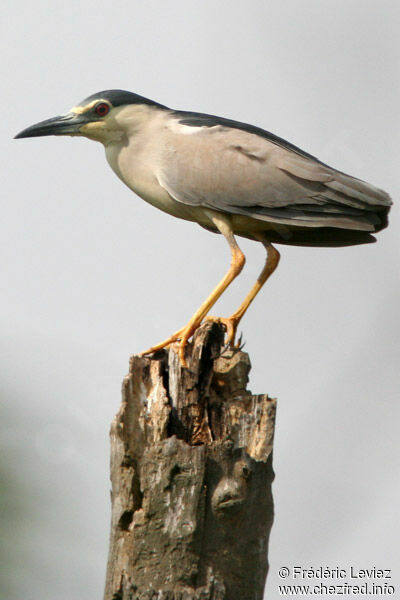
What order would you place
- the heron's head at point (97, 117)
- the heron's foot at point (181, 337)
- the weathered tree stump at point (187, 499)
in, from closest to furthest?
the weathered tree stump at point (187, 499)
the heron's foot at point (181, 337)
the heron's head at point (97, 117)

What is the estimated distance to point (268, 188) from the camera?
602cm

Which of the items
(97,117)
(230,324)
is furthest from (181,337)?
(97,117)

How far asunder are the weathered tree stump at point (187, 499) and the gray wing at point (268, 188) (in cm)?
181

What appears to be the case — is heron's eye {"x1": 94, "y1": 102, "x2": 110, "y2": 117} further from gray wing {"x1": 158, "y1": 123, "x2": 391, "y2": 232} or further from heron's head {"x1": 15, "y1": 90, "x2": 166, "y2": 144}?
gray wing {"x1": 158, "y1": 123, "x2": 391, "y2": 232}

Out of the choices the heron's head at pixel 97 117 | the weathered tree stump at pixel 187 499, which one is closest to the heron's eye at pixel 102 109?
Result: the heron's head at pixel 97 117

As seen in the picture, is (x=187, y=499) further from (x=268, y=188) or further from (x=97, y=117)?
(x=97, y=117)

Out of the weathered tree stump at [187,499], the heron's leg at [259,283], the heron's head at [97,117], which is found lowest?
the weathered tree stump at [187,499]

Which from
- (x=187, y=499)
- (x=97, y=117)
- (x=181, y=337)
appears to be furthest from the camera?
(x=97, y=117)

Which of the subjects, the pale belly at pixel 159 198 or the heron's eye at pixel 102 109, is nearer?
the pale belly at pixel 159 198

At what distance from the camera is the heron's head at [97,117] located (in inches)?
251

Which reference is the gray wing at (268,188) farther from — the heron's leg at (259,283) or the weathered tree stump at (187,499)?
the weathered tree stump at (187,499)

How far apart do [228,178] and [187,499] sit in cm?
268

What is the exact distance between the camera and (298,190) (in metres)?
6.02

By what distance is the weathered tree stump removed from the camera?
4129 millimetres
